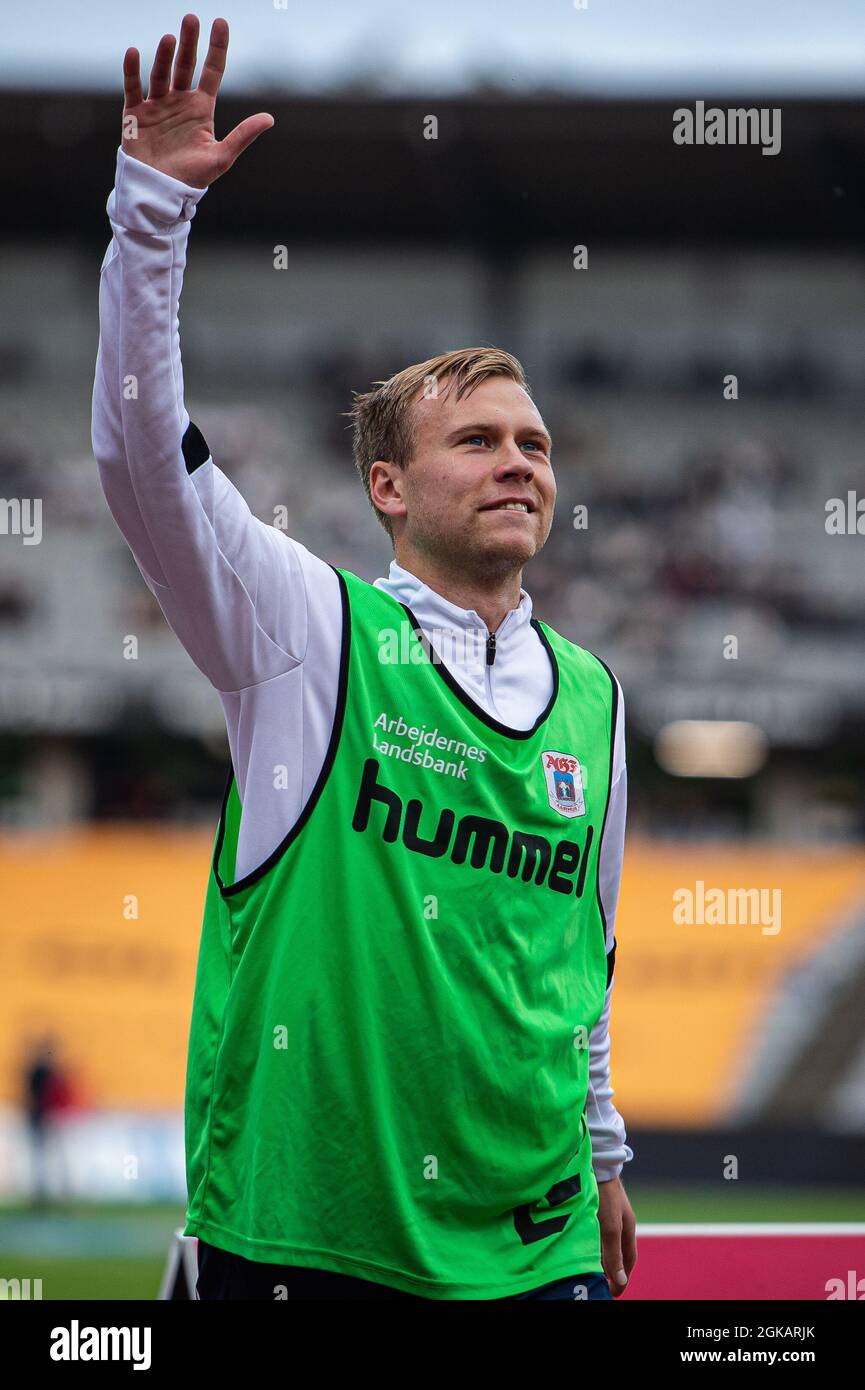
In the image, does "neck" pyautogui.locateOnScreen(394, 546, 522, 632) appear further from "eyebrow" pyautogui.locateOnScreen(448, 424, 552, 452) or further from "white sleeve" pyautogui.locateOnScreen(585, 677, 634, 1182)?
"white sleeve" pyautogui.locateOnScreen(585, 677, 634, 1182)

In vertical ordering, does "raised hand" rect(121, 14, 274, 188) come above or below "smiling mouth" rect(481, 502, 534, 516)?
above

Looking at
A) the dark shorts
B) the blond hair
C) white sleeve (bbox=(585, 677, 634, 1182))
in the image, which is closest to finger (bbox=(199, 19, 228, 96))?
the blond hair

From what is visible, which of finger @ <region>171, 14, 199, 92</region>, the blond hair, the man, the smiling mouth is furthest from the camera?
the blond hair

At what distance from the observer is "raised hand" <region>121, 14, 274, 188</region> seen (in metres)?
2.18

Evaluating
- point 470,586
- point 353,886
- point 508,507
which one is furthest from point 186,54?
point 353,886

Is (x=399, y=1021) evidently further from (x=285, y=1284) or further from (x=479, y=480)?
→ (x=479, y=480)

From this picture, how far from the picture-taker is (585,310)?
19000 millimetres

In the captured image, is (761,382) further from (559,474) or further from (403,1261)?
(403,1261)

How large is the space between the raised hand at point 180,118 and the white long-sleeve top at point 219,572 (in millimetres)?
38

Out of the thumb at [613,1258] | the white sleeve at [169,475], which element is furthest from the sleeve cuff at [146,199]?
the thumb at [613,1258]

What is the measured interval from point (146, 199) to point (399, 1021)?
1246mm

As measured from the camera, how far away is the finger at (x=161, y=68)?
2.16 m

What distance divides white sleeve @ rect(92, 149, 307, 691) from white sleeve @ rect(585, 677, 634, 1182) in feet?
2.32

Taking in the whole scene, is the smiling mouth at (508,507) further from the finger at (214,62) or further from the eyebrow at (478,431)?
the finger at (214,62)
